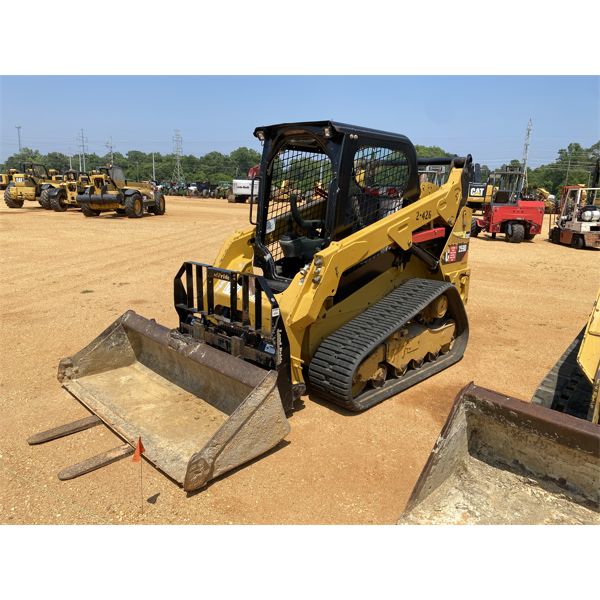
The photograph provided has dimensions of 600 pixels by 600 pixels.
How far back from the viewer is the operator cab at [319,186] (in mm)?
4141

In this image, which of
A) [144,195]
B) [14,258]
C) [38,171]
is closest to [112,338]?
[14,258]

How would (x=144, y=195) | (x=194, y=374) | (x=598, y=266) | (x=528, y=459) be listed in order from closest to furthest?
(x=528, y=459) → (x=194, y=374) → (x=598, y=266) → (x=144, y=195)

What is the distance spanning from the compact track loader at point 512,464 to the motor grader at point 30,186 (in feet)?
77.0

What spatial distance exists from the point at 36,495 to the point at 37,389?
1655mm

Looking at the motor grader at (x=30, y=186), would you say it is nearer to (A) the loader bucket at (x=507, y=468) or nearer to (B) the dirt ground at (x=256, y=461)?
(B) the dirt ground at (x=256, y=461)

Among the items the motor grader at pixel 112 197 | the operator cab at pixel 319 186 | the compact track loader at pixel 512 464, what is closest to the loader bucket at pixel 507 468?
the compact track loader at pixel 512 464

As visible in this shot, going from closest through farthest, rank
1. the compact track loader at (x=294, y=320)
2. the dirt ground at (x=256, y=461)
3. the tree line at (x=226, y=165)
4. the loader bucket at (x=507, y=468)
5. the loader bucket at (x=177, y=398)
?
the loader bucket at (x=507, y=468), the dirt ground at (x=256, y=461), the loader bucket at (x=177, y=398), the compact track loader at (x=294, y=320), the tree line at (x=226, y=165)

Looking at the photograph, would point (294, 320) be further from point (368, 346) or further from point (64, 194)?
point (64, 194)

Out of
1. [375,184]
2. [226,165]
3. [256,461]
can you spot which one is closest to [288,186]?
[375,184]

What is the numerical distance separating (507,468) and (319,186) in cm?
315

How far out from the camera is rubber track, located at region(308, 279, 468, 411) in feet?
12.8

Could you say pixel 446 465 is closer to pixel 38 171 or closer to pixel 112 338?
pixel 112 338

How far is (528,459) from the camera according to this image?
9.59 feet

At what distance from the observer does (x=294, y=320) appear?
148 inches
